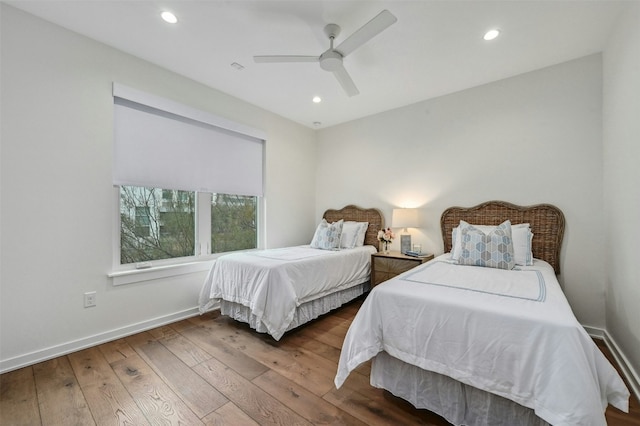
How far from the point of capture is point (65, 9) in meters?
2.08

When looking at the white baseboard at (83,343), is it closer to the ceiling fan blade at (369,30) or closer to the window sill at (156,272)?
the window sill at (156,272)

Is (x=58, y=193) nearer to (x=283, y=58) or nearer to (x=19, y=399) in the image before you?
(x=19, y=399)

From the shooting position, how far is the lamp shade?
11.8 ft

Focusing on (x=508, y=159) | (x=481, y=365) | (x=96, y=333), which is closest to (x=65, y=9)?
(x=96, y=333)

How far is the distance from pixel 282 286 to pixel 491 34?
9.60 feet

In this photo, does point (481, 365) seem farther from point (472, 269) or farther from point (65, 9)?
point (65, 9)

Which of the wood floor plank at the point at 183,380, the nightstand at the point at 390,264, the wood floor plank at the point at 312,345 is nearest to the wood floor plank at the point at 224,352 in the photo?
the wood floor plank at the point at 183,380

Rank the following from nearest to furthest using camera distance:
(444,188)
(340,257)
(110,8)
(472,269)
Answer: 1. (110,8)
2. (472,269)
3. (340,257)
4. (444,188)

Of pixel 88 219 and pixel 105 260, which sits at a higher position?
pixel 88 219

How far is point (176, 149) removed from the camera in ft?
9.85

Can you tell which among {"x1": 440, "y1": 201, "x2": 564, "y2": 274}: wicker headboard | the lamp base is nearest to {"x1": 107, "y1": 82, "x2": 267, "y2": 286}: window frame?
the lamp base

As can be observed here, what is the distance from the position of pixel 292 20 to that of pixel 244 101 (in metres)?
1.73

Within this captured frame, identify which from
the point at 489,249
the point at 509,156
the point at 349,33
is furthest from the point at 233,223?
the point at 509,156

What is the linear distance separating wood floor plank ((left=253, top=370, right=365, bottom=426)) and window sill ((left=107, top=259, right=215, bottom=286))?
5.35ft
